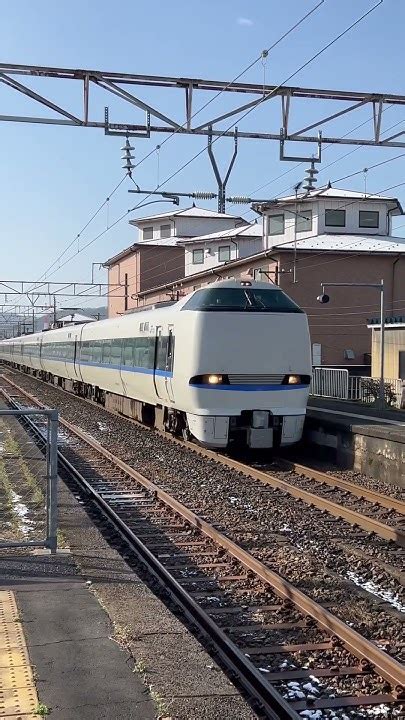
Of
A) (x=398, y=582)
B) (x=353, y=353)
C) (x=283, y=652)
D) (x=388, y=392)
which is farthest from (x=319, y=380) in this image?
(x=283, y=652)

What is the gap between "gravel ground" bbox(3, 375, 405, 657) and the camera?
245 inches

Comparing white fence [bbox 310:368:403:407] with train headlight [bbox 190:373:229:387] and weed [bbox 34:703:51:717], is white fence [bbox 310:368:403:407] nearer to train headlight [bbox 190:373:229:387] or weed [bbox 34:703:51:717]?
train headlight [bbox 190:373:229:387]

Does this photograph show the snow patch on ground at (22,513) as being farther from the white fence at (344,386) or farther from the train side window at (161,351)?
the white fence at (344,386)

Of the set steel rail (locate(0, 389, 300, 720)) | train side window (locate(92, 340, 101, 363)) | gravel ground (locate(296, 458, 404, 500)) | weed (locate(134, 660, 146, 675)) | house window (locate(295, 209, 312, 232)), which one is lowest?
gravel ground (locate(296, 458, 404, 500))

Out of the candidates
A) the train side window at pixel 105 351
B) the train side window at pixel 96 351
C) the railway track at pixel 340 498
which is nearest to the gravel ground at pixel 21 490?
the railway track at pixel 340 498

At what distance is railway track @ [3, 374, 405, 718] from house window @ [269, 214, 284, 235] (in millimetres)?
29711

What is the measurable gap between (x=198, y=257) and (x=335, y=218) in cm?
1128

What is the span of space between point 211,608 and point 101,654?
6.23 ft

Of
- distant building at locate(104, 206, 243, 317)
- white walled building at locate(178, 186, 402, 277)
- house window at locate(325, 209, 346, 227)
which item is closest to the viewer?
white walled building at locate(178, 186, 402, 277)

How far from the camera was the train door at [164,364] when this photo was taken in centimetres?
1458

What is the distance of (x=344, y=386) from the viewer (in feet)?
86.9

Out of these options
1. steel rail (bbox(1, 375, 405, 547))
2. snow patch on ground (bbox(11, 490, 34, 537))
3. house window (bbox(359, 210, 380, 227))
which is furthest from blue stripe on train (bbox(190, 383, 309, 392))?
house window (bbox(359, 210, 380, 227))

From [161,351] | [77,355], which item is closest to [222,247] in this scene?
[77,355]

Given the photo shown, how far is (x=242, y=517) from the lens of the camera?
9234 millimetres
